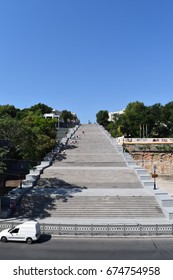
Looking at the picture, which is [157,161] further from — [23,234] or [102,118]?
[102,118]

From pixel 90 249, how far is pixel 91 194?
1170 centimetres

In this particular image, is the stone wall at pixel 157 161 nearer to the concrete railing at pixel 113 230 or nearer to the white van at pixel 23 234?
the concrete railing at pixel 113 230

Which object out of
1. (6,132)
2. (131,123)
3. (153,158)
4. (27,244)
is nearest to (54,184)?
(6,132)

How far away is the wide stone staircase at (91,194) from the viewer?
83.6ft

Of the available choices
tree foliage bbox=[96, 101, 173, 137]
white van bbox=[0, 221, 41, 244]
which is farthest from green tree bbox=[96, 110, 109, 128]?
white van bbox=[0, 221, 41, 244]

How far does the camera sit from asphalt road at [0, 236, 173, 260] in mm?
16609

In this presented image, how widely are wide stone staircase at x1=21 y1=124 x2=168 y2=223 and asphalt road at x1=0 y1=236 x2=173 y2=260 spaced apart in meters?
4.22

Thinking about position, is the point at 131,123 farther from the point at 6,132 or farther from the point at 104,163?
the point at 6,132

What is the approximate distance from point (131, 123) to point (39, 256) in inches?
2361

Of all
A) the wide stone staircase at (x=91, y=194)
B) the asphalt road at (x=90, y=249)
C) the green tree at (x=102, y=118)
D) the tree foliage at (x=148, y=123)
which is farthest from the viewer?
the green tree at (x=102, y=118)

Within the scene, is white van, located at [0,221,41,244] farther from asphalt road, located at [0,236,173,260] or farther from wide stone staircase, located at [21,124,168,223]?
wide stone staircase, located at [21,124,168,223]

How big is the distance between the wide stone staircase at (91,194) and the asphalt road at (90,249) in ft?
13.9

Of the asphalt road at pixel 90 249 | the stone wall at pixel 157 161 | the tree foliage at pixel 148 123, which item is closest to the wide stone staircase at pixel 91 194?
the asphalt road at pixel 90 249

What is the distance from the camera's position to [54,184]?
33.8 m
